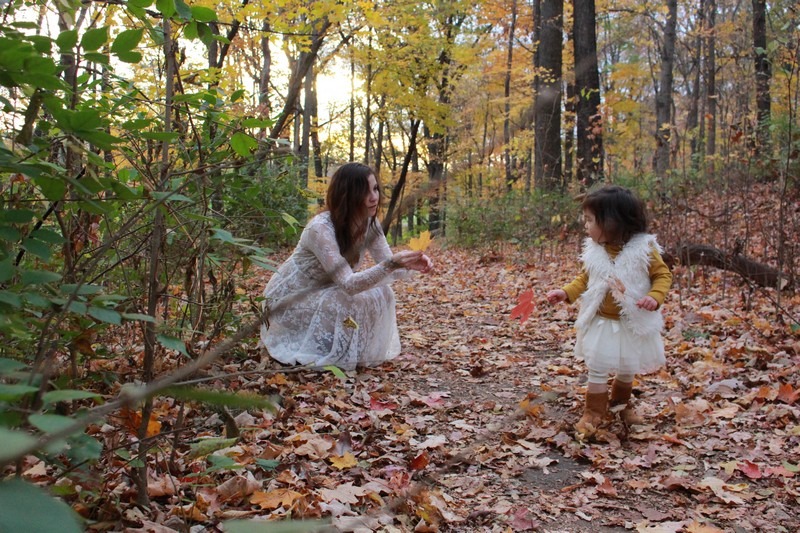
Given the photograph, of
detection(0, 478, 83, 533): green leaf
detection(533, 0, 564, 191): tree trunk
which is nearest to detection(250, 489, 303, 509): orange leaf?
detection(0, 478, 83, 533): green leaf

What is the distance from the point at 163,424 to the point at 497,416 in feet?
5.83

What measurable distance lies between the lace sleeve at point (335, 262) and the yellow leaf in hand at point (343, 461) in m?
1.57

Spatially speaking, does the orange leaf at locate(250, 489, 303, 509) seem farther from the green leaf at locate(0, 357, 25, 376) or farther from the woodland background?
the green leaf at locate(0, 357, 25, 376)

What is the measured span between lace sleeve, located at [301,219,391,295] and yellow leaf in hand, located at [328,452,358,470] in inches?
62.0

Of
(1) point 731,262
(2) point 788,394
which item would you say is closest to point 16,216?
(2) point 788,394

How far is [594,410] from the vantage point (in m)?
3.22

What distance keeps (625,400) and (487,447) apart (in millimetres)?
1007

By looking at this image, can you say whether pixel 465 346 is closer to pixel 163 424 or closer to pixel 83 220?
pixel 163 424

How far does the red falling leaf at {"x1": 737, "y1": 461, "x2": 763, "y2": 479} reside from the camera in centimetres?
256

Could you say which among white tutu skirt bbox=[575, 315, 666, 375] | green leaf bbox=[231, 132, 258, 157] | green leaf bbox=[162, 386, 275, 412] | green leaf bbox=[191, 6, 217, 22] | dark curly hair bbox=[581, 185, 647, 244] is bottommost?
white tutu skirt bbox=[575, 315, 666, 375]

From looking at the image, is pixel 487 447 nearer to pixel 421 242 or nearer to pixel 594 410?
pixel 594 410

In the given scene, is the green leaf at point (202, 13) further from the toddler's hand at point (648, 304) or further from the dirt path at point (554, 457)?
the toddler's hand at point (648, 304)

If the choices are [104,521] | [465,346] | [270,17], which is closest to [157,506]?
[104,521]

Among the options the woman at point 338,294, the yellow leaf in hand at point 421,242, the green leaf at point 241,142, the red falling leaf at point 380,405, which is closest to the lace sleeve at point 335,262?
the woman at point 338,294
